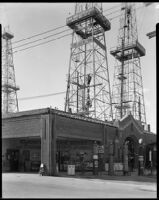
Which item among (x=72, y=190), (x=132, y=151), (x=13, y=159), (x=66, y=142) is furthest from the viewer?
(x=132, y=151)

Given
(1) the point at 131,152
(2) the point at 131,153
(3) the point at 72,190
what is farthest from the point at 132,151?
(3) the point at 72,190

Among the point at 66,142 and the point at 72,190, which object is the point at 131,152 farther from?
the point at 72,190

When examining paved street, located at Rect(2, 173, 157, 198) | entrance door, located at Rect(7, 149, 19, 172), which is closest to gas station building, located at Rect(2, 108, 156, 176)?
entrance door, located at Rect(7, 149, 19, 172)

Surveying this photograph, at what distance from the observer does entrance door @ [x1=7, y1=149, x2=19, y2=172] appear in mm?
33031

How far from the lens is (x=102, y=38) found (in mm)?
43875

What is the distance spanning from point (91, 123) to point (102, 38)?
52.4 ft

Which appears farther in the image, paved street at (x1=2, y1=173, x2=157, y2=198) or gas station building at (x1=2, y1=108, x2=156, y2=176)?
gas station building at (x1=2, y1=108, x2=156, y2=176)

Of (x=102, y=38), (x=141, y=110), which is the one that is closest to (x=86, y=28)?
(x=102, y=38)

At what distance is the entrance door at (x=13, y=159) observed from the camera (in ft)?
108

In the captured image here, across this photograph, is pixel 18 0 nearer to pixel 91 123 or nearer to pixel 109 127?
pixel 91 123

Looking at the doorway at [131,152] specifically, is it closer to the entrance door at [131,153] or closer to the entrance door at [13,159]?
the entrance door at [131,153]

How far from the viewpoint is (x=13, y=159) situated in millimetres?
33438

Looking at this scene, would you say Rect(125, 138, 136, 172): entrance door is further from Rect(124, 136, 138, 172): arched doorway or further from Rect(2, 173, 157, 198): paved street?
Rect(2, 173, 157, 198): paved street

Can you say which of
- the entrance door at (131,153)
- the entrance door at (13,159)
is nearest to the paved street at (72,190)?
the entrance door at (13,159)
